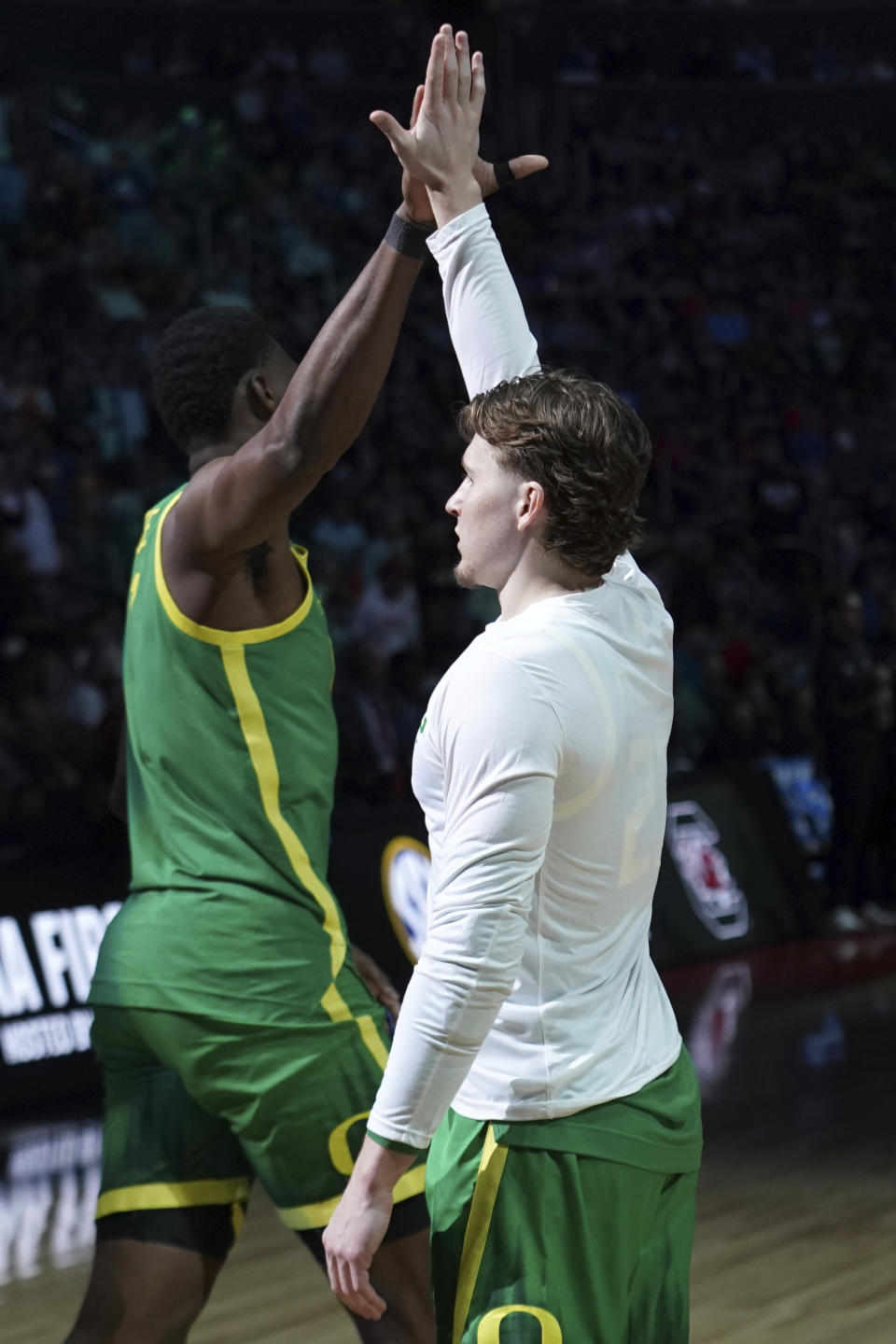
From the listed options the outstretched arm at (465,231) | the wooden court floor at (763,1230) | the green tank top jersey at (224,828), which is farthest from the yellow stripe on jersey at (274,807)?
the wooden court floor at (763,1230)

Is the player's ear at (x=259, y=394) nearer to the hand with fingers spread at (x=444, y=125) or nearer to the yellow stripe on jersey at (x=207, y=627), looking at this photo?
the yellow stripe on jersey at (x=207, y=627)

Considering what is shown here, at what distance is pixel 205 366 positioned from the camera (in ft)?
8.70

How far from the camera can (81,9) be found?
45.8ft

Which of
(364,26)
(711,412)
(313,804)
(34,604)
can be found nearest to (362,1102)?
(313,804)

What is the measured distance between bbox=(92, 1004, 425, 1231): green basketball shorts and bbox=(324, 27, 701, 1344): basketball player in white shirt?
1.87 ft

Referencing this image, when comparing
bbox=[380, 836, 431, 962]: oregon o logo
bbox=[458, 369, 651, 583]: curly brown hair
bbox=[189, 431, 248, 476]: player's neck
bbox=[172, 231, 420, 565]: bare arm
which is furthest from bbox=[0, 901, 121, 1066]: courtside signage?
bbox=[458, 369, 651, 583]: curly brown hair

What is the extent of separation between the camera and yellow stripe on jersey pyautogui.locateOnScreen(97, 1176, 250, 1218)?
2.53m

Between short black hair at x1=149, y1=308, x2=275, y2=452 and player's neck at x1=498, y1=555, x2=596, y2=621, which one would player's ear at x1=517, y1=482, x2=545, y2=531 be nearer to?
player's neck at x1=498, y1=555, x2=596, y2=621

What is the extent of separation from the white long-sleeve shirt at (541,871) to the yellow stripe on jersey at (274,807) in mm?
690

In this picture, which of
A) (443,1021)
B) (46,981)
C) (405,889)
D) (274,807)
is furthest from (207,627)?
(405,889)

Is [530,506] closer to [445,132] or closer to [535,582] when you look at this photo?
[535,582]

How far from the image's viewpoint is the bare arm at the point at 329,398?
2301mm

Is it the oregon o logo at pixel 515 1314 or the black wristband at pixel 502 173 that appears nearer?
the oregon o logo at pixel 515 1314

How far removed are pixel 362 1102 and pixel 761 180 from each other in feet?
52.3
